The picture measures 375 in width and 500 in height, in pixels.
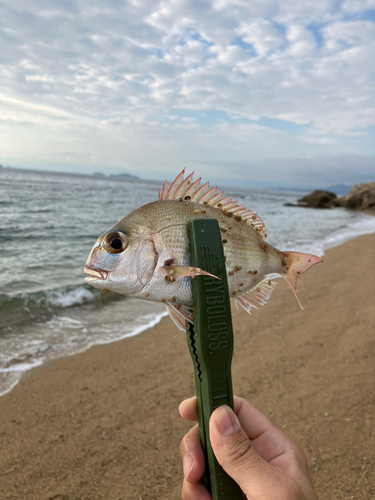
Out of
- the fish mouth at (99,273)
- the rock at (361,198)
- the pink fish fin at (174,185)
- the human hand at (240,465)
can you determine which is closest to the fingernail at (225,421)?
the human hand at (240,465)

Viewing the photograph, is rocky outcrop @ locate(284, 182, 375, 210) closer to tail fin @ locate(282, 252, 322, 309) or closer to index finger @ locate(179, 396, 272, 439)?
index finger @ locate(179, 396, 272, 439)

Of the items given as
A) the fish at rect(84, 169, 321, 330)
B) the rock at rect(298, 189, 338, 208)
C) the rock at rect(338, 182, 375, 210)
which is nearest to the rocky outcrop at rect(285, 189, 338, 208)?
the rock at rect(298, 189, 338, 208)

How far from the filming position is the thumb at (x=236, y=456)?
1493 mm

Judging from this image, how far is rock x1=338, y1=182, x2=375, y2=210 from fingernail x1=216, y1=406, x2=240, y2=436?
45.9 metres

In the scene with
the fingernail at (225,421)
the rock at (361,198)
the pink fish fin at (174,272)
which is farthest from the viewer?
the rock at (361,198)

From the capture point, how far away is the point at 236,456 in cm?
152

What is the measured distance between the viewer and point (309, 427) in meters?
3.45

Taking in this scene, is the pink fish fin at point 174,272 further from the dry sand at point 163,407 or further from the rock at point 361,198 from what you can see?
the rock at point 361,198

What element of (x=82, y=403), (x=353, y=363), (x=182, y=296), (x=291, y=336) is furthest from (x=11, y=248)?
(x=182, y=296)

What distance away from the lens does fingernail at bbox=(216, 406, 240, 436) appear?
58.5 inches

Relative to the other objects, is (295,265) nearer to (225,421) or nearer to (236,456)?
(225,421)

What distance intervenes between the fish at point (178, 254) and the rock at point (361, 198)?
4565 cm

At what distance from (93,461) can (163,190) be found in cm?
294

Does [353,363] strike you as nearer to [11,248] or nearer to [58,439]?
[58,439]
